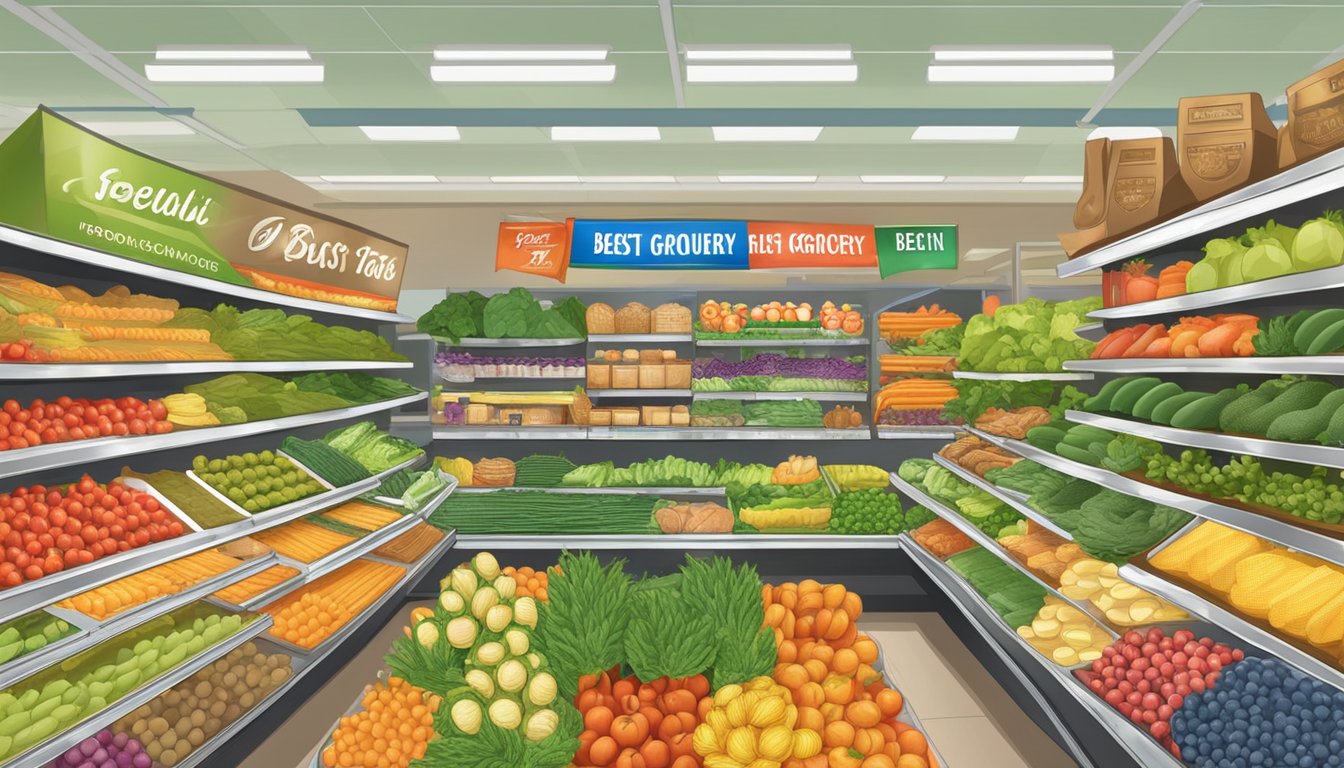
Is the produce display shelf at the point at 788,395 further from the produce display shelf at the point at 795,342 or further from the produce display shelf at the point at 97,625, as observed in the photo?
the produce display shelf at the point at 97,625

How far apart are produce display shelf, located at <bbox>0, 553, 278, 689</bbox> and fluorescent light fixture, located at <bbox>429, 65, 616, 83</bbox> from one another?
3926 mm

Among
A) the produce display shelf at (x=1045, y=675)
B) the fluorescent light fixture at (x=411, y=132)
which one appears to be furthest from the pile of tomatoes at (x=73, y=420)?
the fluorescent light fixture at (x=411, y=132)

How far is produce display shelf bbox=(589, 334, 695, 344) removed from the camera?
7.07m

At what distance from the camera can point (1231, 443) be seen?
2.43m

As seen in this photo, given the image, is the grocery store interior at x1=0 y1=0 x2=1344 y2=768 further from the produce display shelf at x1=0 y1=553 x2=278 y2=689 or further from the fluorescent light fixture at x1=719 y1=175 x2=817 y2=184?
the fluorescent light fixture at x1=719 y1=175 x2=817 y2=184

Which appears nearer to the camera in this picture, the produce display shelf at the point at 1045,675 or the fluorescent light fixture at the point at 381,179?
the produce display shelf at the point at 1045,675

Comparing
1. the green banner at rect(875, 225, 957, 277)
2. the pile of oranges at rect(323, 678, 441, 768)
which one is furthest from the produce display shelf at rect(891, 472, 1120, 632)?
the pile of oranges at rect(323, 678, 441, 768)

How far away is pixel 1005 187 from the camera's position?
9.97 metres

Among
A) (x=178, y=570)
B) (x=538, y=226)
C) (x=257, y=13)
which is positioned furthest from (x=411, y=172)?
(x=178, y=570)

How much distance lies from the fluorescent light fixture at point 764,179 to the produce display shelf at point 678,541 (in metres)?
4.95

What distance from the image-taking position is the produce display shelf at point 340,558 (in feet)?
12.0

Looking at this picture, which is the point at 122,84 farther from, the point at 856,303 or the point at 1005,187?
the point at 1005,187

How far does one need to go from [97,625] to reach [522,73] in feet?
14.8

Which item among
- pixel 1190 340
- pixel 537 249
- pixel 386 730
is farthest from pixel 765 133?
pixel 386 730
